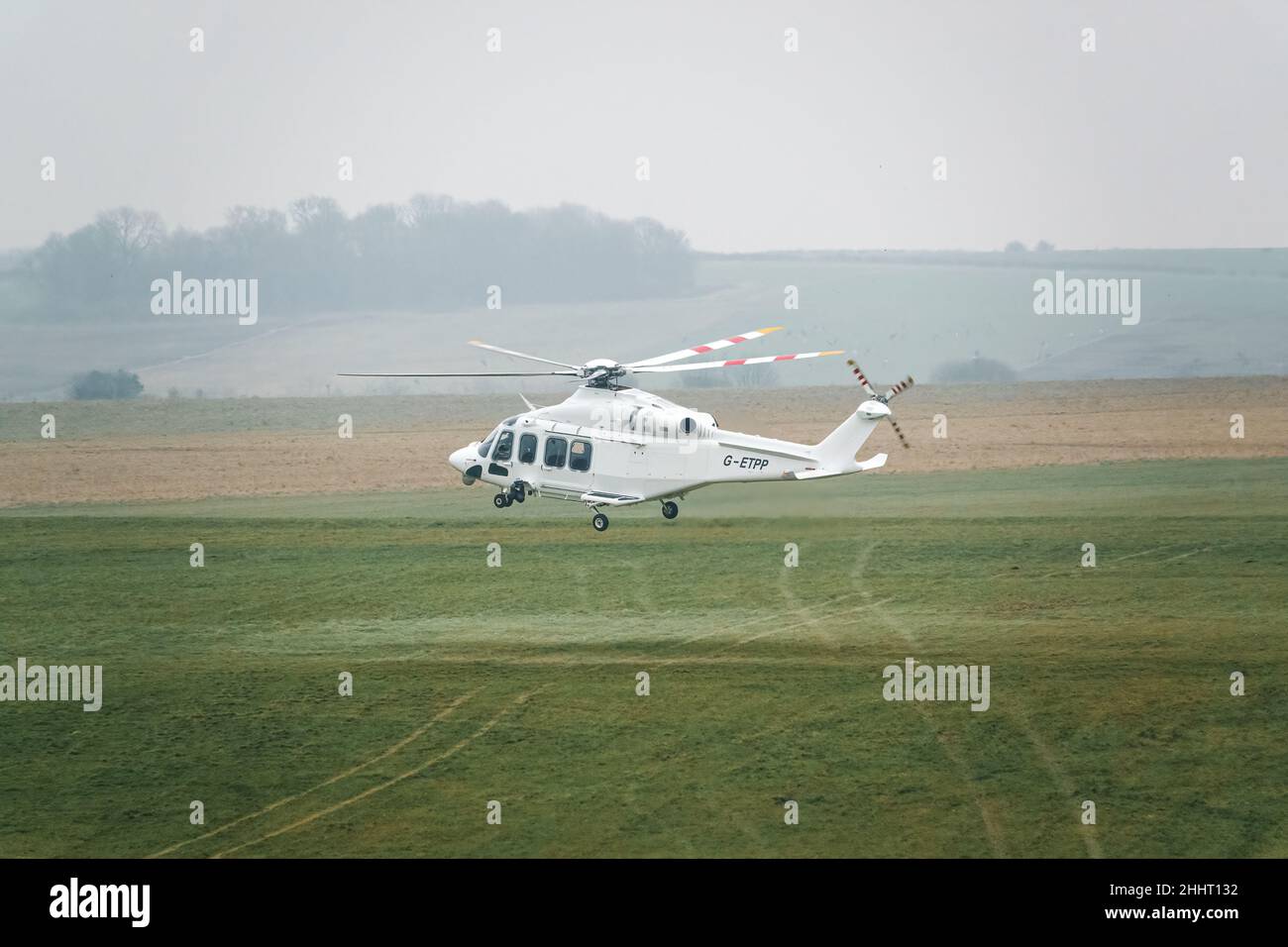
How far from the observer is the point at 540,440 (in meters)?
53.2

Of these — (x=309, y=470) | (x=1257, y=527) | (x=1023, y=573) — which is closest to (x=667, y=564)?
(x=1023, y=573)

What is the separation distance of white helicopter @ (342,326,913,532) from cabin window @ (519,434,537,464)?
3 cm

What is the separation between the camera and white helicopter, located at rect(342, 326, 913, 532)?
5112 cm

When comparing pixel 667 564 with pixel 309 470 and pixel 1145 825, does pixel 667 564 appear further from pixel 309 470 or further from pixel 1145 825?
A: pixel 309 470

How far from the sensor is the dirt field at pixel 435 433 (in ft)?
391

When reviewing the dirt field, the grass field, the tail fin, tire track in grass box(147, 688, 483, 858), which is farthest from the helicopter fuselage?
the dirt field

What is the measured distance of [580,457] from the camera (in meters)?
52.5

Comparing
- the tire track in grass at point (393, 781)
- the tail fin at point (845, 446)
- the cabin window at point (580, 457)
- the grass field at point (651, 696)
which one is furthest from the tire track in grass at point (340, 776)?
the tail fin at point (845, 446)

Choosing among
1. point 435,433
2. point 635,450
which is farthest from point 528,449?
point 435,433

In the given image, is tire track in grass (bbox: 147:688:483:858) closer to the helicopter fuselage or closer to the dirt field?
the helicopter fuselage

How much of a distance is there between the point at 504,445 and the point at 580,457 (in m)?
2.91

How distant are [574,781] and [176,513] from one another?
52.5 m

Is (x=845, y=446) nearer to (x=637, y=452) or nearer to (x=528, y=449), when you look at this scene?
(x=637, y=452)
